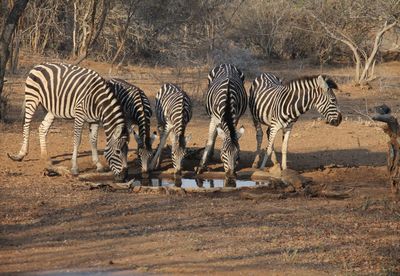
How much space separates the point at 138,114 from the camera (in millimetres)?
13523

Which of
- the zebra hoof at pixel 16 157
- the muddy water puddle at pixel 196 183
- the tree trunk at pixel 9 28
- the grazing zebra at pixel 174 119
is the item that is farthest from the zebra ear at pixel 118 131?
the tree trunk at pixel 9 28

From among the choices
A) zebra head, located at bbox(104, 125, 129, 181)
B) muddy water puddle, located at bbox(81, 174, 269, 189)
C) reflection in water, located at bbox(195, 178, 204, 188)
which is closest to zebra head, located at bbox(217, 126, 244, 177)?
muddy water puddle, located at bbox(81, 174, 269, 189)

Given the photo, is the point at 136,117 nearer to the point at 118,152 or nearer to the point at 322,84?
the point at 118,152

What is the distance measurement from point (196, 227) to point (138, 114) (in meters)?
4.94

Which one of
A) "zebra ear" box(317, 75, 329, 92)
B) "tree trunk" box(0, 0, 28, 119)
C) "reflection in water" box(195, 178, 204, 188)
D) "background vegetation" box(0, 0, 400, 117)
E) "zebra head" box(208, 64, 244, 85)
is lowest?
"reflection in water" box(195, 178, 204, 188)

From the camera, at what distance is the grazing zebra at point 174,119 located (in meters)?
12.9

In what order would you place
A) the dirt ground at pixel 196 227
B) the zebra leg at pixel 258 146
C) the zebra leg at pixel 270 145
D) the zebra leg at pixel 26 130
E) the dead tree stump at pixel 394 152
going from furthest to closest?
the zebra leg at pixel 258 146 < the zebra leg at pixel 270 145 < the zebra leg at pixel 26 130 < the dead tree stump at pixel 394 152 < the dirt ground at pixel 196 227

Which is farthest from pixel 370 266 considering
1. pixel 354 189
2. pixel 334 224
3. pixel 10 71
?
pixel 10 71

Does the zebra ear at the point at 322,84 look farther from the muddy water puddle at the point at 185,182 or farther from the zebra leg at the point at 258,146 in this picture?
the muddy water puddle at the point at 185,182

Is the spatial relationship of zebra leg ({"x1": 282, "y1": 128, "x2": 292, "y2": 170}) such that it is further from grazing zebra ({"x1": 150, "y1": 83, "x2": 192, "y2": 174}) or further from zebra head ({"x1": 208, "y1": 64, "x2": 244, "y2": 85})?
zebra head ({"x1": 208, "y1": 64, "x2": 244, "y2": 85})

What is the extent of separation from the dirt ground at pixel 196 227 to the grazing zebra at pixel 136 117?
0.64 metres

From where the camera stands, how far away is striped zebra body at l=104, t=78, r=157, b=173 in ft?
43.0

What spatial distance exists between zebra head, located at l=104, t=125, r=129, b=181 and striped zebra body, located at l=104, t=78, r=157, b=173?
1.58 ft

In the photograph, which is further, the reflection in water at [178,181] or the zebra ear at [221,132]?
the zebra ear at [221,132]
